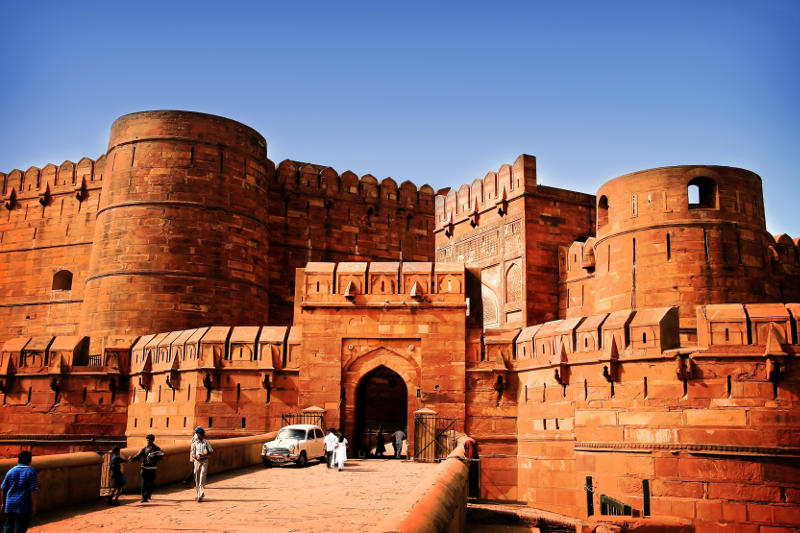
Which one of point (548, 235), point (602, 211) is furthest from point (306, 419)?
point (548, 235)

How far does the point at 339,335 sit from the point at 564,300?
280 inches

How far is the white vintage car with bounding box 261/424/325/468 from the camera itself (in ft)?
45.3

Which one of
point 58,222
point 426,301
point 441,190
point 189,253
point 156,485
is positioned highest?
point 441,190

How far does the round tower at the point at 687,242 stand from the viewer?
1734 cm

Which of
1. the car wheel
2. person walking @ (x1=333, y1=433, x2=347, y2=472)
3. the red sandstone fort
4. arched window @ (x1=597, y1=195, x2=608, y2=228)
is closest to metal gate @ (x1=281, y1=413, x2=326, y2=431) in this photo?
the red sandstone fort

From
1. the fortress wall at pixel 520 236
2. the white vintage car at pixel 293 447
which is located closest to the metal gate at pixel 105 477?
the white vintage car at pixel 293 447

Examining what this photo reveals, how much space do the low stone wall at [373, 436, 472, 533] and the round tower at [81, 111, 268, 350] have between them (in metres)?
14.4

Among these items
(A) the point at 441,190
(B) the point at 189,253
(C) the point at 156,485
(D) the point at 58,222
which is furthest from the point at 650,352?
(D) the point at 58,222

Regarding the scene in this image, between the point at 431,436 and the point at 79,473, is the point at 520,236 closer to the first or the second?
the point at 431,436

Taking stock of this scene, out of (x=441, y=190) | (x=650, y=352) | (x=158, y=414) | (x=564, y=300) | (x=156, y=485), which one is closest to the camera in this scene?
(x=156, y=485)

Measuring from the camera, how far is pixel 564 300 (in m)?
21.5

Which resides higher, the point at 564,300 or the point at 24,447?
the point at 564,300

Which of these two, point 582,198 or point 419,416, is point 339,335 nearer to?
point 419,416

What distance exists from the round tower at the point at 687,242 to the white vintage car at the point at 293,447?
7674 mm
